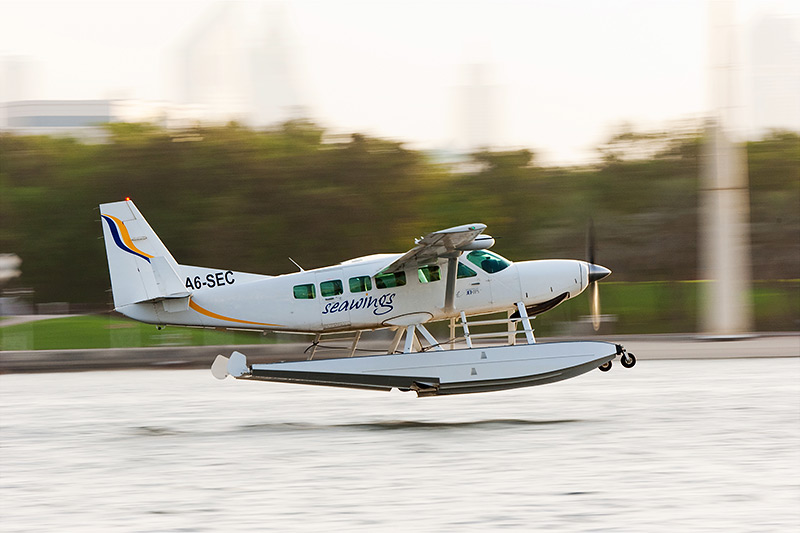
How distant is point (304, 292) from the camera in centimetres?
1655

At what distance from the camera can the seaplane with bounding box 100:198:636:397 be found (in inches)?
628

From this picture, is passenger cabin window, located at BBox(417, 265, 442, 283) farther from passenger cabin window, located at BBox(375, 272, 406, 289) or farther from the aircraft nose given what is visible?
the aircraft nose

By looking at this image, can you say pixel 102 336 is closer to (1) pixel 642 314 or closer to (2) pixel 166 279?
(2) pixel 166 279

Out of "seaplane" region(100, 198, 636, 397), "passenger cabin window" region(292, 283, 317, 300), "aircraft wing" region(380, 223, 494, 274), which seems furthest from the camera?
"passenger cabin window" region(292, 283, 317, 300)

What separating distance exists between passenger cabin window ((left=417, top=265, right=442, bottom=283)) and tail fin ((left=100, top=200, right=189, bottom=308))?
397 cm

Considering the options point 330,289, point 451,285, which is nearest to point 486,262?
point 451,285

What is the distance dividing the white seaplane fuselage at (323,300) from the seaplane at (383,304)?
0.06 feet

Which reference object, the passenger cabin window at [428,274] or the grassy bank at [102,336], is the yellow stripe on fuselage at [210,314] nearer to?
the passenger cabin window at [428,274]

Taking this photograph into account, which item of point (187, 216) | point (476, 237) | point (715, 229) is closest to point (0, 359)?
point (187, 216)

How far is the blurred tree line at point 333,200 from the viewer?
4169cm

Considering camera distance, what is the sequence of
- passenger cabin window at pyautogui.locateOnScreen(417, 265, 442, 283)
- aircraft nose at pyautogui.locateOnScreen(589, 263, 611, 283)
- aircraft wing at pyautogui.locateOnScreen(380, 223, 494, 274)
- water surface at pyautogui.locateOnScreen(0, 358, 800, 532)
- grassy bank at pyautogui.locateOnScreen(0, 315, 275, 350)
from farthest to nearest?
grassy bank at pyautogui.locateOnScreen(0, 315, 275, 350), aircraft nose at pyautogui.locateOnScreen(589, 263, 611, 283), passenger cabin window at pyautogui.locateOnScreen(417, 265, 442, 283), aircraft wing at pyautogui.locateOnScreen(380, 223, 494, 274), water surface at pyautogui.locateOnScreen(0, 358, 800, 532)

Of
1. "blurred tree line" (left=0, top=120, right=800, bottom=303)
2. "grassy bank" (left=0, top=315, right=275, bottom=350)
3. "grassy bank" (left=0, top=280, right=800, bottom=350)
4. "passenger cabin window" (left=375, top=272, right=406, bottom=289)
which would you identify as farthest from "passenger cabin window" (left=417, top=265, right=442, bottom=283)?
"blurred tree line" (left=0, top=120, right=800, bottom=303)

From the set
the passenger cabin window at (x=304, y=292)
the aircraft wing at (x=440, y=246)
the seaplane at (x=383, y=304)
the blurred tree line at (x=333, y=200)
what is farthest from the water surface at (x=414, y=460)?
the blurred tree line at (x=333, y=200)

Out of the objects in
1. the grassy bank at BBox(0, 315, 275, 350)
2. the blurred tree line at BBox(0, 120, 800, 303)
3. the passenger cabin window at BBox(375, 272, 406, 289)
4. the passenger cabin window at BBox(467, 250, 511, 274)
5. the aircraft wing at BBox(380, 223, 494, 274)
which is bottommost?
the grassy bank at BBox(0, 315, 275, 350)
